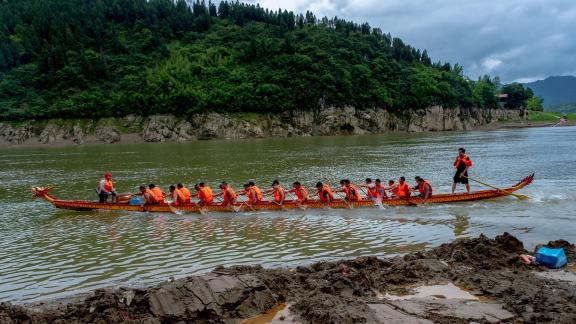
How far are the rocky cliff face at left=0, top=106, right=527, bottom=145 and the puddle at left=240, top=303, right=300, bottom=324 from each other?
93904mm

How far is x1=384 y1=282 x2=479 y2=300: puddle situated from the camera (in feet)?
30.7

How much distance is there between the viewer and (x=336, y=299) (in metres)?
8.95

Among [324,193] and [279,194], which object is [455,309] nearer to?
[324,193]

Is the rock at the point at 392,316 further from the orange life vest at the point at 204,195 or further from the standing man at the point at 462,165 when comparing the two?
the standing man at the point at 462,165

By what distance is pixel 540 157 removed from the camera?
1663 inches

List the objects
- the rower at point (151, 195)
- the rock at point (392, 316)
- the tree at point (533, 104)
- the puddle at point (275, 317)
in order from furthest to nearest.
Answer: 1. the tree at point (533, 104)
2. the rower at point (151, 195)
3. the puddle at point (275, 317)
4. the rock at point (392, 316)

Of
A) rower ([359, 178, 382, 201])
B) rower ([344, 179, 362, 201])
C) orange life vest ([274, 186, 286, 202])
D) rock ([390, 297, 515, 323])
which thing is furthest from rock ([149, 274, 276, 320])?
rower ([359, 178, 382, 201])

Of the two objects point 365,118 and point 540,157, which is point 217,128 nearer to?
point 365,118

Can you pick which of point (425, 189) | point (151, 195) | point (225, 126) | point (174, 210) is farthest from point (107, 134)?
point (425, 189)

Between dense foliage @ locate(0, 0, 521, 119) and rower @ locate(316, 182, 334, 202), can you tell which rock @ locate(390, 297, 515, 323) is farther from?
dense foliage @ locate(0, 0, 521, 119)

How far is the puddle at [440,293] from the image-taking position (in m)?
9.37

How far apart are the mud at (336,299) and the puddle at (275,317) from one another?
4.2 inches

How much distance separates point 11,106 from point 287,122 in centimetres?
6240

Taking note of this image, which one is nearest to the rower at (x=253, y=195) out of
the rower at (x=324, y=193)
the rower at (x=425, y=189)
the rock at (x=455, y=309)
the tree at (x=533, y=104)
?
the rower at (x=324, y=193)
